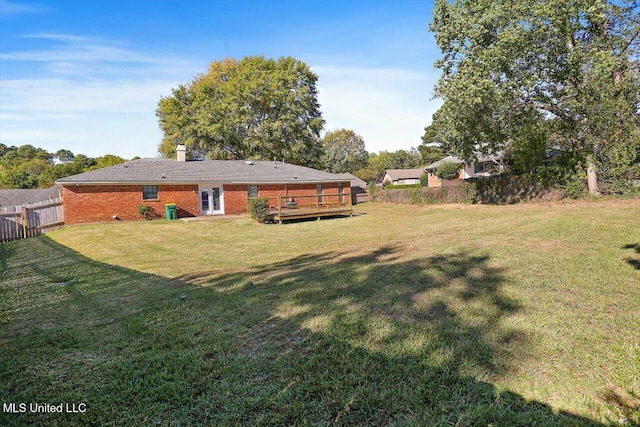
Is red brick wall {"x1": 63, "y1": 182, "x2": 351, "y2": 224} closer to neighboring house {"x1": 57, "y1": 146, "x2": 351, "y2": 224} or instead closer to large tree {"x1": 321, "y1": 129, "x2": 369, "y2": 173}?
neighboring house {"x1": 57, "y1": 146, "x2": 351, "y2": 224}

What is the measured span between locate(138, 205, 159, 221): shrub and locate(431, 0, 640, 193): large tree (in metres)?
17.8

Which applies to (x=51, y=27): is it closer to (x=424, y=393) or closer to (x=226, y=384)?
(x=226, y=384)

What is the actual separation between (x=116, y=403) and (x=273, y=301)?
2.36 meters

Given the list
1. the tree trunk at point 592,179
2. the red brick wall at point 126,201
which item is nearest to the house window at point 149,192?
the red brick wall at point 126,201

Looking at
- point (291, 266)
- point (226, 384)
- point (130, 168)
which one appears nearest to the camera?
point (226, 384)

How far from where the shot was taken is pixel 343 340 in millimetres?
3400

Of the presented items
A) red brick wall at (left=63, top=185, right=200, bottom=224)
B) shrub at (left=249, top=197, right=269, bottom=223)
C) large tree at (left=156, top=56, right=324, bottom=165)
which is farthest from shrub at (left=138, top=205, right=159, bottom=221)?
large tree at (left=156, top=56, right=324, bottom=165)

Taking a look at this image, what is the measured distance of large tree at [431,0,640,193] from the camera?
45.5 feet

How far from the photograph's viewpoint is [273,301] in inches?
184

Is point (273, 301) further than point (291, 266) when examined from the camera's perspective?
No

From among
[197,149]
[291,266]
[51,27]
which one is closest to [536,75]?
[291,266]

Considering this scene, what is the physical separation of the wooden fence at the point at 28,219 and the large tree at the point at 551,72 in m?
21.0

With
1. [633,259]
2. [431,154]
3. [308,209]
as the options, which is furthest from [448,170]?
[633,259]

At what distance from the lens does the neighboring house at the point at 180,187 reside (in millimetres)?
18562
